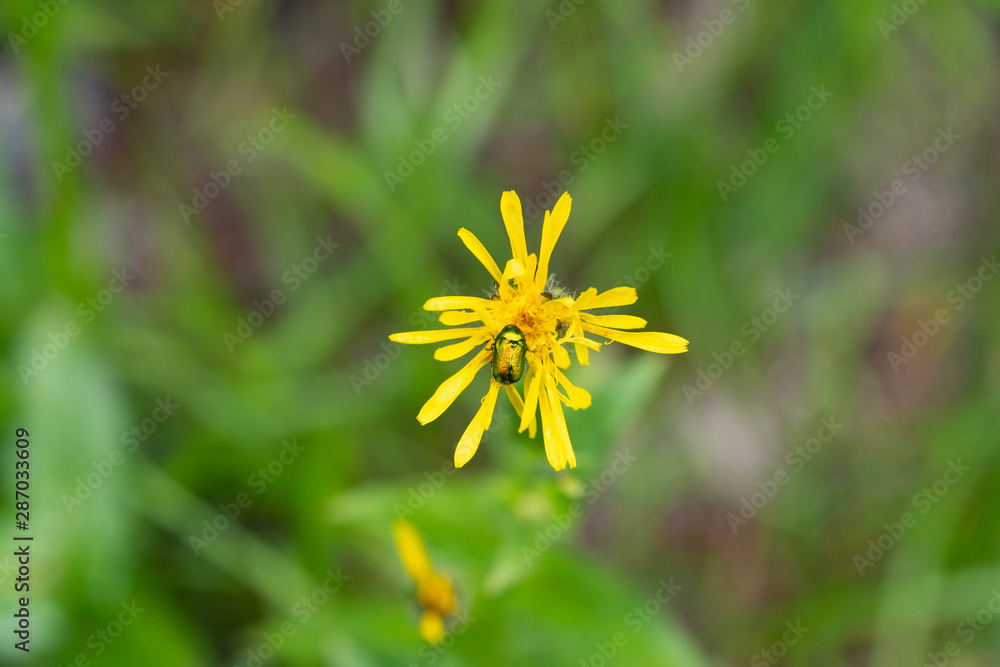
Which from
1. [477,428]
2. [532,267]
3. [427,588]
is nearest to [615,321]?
[532,267]

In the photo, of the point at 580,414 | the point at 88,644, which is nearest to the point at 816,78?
the point at 580,414

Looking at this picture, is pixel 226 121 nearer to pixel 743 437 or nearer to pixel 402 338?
pixel 402 338

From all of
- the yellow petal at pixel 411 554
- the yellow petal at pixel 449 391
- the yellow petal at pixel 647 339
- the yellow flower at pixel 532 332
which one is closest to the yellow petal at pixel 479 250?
the yellow flower at pixel 532 332

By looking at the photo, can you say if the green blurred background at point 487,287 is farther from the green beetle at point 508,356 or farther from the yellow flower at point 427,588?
the green beetle at point 508,356

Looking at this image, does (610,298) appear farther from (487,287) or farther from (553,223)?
(487,287)

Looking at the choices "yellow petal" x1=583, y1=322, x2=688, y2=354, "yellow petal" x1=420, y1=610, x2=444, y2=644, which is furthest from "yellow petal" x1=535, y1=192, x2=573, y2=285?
"yellow petal" x1=420, y1=610, x2=444, y2=644

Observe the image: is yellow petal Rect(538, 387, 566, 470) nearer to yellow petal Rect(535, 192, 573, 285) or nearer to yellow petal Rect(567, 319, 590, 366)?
yellow petal Rect(567, 319, 590, 366)
